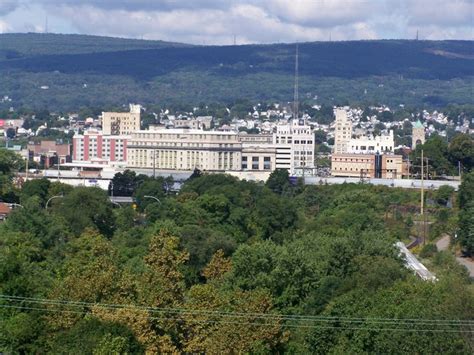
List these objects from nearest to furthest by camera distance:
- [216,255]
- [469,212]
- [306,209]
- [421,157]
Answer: [216,255], [469,212], [306,209], [421,157]

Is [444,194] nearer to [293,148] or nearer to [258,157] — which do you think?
[258,157]

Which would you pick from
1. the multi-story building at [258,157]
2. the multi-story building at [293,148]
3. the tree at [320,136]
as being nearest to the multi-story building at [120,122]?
the multi-story building at [293,148]

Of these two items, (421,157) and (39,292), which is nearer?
(39,292)

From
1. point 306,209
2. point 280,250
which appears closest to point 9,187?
point 306,209

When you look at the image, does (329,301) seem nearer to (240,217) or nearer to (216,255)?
(216,255)

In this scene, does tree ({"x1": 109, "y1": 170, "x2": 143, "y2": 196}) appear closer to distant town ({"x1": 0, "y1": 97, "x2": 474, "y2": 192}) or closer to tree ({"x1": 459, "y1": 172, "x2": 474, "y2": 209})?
distant town ({"x1": 0, "y1": 97, "x2": 474, "y2": 192})

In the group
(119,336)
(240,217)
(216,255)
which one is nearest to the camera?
(119,336)

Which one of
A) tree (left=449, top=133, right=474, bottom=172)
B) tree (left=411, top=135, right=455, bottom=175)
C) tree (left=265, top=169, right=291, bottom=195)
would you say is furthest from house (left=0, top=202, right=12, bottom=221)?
tree (left=411, top=135, right=455, bottom=175)
